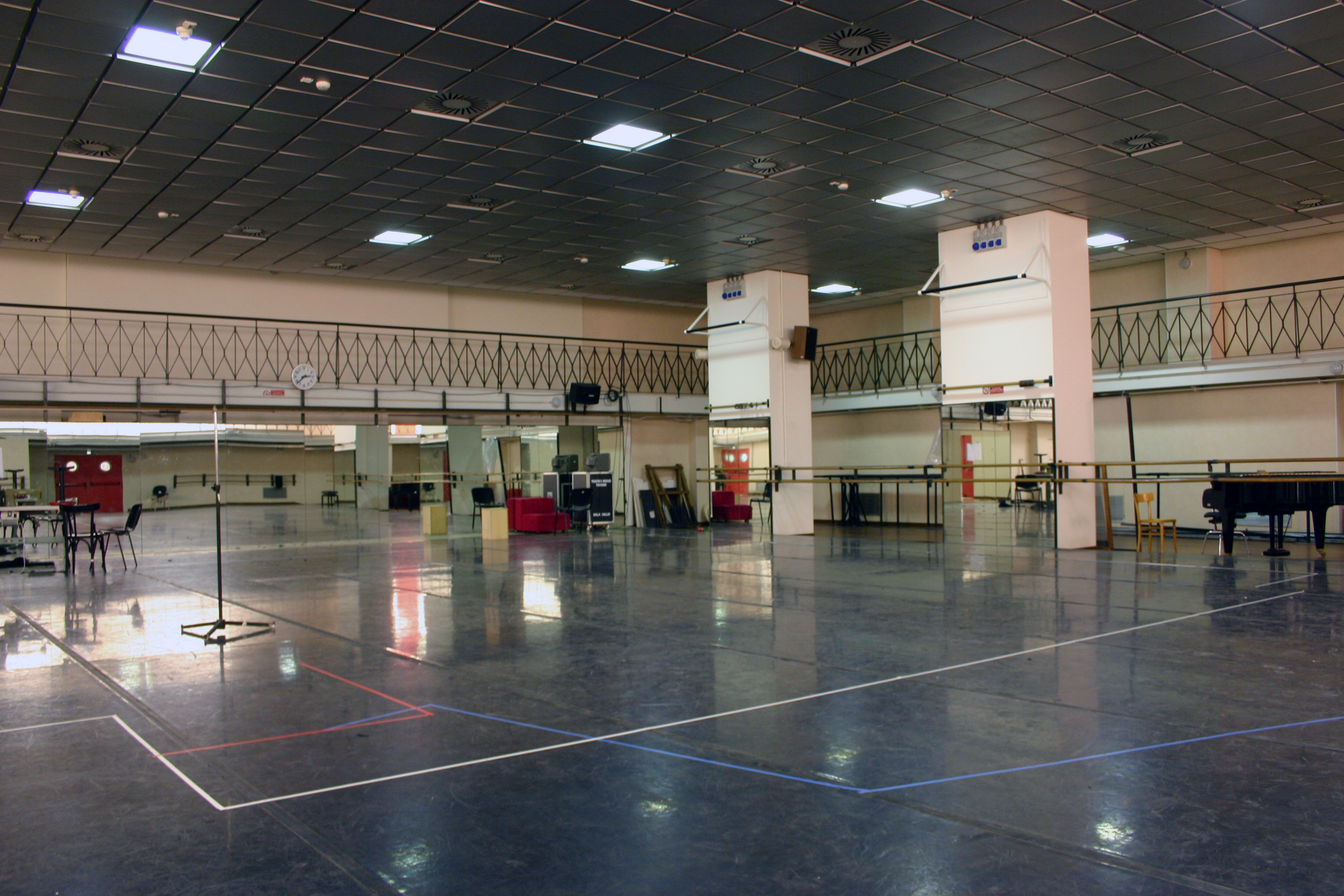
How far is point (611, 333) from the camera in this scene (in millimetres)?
19922

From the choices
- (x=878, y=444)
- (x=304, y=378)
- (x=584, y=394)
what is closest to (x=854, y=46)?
(x=304, y=378)

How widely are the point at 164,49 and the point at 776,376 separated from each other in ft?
34.9

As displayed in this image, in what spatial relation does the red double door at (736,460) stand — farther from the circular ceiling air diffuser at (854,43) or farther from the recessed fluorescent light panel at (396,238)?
the circular ceiling air diffuser at (854,43)

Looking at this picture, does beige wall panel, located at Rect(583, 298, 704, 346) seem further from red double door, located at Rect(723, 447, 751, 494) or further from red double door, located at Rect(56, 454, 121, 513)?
red double door, located at Rect(56, 454, 121, 513)

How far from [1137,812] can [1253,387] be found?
44.0 ft

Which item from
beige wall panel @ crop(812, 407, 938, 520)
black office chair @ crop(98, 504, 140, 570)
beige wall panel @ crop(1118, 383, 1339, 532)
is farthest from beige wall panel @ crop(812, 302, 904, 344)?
black office chair @ crop(98, 504, 140, 570)

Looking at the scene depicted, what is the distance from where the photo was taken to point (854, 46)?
7.67m

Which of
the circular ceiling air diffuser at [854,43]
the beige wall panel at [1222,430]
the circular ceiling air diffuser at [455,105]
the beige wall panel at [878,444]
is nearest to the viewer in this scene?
the circular ceiling air diffuser at [854,43]

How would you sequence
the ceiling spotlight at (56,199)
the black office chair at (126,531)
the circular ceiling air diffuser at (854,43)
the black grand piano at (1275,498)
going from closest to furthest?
the circular ceiling air diffuser at (854,43), the black grand piano at (1275,498), the ceiling spotlight at (56,199), the black office chair at (126,531)

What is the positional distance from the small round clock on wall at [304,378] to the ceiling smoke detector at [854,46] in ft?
33.2

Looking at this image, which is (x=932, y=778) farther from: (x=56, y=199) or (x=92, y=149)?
(x=56, y=199)

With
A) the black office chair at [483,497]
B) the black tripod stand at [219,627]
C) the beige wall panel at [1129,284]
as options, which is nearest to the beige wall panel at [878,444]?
the beige wall panel at [1129,284]

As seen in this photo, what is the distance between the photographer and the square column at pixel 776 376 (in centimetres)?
1599

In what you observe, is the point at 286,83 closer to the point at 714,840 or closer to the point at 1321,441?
the point at 714,840
